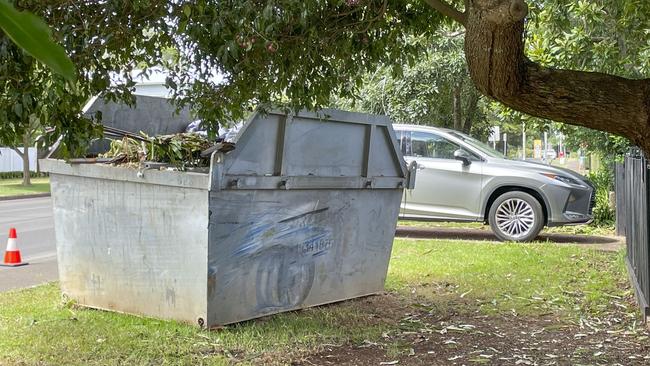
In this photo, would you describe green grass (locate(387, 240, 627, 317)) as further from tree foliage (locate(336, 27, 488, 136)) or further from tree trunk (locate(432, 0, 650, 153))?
tree foliage (locate(336, 27, 488, 136))

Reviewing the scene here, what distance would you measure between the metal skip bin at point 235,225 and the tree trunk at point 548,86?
2.39 meters

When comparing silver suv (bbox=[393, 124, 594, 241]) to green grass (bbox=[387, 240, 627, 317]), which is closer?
green grass (bbox=[387, 240, 627, 317])

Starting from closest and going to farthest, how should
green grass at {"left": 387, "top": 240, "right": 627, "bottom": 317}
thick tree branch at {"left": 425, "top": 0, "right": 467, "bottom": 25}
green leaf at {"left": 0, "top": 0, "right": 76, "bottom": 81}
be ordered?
green leaf at {"left": 0, "top": 0, "right": 76, "bottom": 81}
thick tree branch at {"left": 425, "top": 0, "right": 467, "bottom": 25}
green grass at {"left": 387, "top": 240, "right": 627, "bottom": 317}

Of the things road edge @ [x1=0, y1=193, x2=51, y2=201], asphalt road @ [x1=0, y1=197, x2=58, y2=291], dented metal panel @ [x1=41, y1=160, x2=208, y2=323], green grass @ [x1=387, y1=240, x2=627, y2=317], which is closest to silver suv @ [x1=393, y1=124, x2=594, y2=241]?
green grass @ [x1=387, y1=240, x2=627, y2=317]

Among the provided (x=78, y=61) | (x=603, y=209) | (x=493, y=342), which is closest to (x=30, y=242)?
(x=78, y=61)

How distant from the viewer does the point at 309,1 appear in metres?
4.68

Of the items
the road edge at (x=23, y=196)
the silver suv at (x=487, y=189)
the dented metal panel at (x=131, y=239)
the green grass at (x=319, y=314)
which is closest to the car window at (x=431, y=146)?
the silver suv at (x=487, y=189)

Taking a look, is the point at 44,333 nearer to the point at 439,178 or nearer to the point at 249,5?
the point at 249,5

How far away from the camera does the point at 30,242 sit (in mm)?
12508

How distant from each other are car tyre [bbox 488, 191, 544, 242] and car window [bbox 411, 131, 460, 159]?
3.87 feet

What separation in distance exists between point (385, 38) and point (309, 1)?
136cm

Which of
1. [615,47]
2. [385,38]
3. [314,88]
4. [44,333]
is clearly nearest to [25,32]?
[314,88]

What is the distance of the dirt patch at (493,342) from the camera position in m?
5.43

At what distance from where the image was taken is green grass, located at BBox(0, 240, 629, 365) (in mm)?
5401
